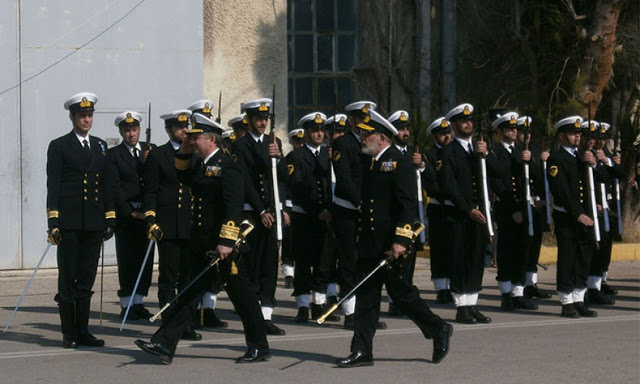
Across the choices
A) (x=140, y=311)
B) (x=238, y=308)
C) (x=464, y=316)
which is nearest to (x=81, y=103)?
(x=238, y=308)

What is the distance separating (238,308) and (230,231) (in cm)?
71

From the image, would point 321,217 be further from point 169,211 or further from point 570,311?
point 570,311

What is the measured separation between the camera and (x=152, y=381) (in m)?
8.98

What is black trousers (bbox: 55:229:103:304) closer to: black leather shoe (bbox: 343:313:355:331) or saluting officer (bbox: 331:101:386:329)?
saluting officer (bbox: 331:101:386:329)

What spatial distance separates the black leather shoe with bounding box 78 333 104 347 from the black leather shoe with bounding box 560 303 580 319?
16.0 ft

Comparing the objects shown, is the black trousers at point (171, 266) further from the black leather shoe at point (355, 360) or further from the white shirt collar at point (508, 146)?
the white shirt collar at point (508, 146)

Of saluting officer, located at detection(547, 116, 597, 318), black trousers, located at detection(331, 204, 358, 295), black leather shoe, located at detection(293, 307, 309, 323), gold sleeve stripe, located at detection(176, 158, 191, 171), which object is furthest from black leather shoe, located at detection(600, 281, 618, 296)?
gold sleeve stripe, located at detection(176, 158, 191, 171)

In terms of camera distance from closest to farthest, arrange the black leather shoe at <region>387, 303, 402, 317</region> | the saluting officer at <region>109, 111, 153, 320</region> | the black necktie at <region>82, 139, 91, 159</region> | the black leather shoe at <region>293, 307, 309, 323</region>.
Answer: the black necktie at <region>82, 139, 91, 159</region> < the black leather shoe at <region>293, 307, 309, 323</region> < the saluting officer at <region>109, 111, 153, 320</region> < the black leather shoe at <region>387, 303, 402, 317</region>

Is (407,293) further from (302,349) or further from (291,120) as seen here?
(291,120)

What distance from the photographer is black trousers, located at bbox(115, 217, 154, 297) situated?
41.2 feet

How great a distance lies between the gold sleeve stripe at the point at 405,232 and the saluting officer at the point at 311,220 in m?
2.74

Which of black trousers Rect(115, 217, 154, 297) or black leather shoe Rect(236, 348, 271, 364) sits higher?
black trousers Rect(115, 217, 154, 297)

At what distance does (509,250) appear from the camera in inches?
527

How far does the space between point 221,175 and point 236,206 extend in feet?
0.95
